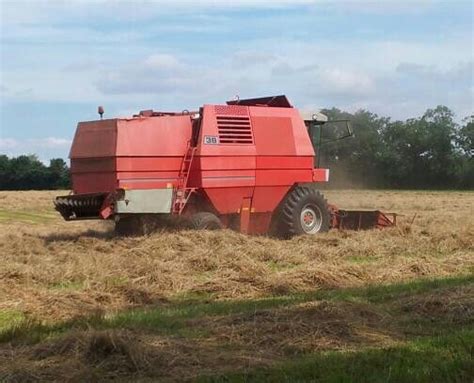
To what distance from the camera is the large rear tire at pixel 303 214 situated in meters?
16.5

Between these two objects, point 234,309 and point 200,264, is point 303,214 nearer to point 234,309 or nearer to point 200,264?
point 200,264

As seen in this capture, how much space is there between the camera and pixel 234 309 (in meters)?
8.22

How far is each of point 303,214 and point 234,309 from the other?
350 inches

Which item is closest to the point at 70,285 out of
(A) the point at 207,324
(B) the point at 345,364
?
(A) the point at 207,324

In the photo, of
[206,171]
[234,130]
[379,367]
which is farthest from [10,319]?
[234,130]

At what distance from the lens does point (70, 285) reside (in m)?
9.98

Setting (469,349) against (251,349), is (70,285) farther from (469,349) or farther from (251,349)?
(469,349)

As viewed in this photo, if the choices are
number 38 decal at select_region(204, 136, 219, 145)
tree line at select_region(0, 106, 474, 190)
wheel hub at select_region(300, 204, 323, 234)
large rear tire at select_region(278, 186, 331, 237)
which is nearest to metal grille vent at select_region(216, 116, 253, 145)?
number 38 decal at select_region(204, 136, 219, 145)

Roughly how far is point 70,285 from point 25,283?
1.97 ft

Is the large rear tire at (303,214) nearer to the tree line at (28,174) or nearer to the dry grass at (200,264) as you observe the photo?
the dry grass at (200,264)

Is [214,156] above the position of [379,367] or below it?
above

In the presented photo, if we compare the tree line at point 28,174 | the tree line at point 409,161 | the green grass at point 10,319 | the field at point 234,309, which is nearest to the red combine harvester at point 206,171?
the field at point 234,309

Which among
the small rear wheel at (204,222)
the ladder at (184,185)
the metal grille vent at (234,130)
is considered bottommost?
the small rear wheel at (204,222)

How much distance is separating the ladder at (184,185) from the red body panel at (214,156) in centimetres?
6
